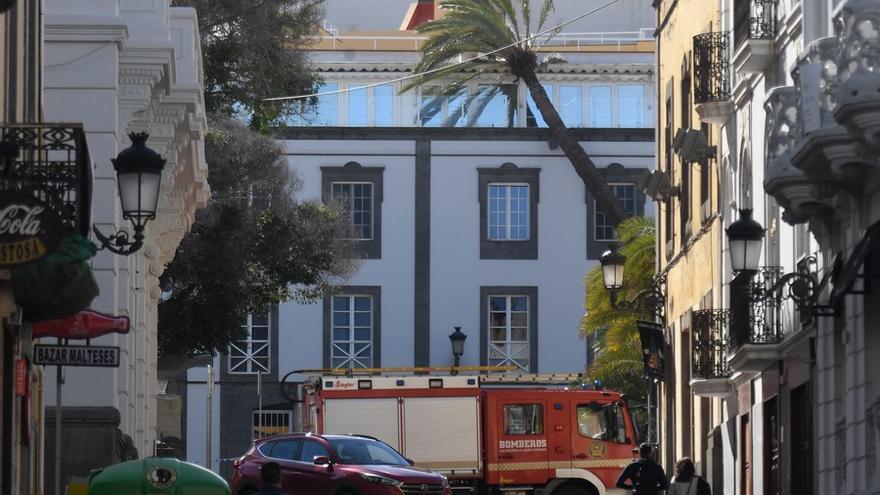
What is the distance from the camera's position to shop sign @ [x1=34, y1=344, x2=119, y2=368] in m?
19.4

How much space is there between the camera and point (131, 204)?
65.2 feet

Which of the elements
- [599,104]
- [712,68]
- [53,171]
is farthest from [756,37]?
[599,104]

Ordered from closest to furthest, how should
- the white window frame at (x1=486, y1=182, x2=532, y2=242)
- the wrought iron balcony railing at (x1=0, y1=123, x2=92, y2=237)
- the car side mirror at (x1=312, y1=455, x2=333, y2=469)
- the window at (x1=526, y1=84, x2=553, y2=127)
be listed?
the wrought iron balcony railing at (x1=0, y1=123, x2=92, y2=237)
the car side mirror at (x1=312, y1=455, x2=333, y2=469)
the window at (x1=526, y1=84, x2=553, y2=127)
the white window frame at (x1=486, y1=182, x2=532, y2=242)

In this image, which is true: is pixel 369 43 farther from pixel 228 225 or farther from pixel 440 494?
pixel 440 494

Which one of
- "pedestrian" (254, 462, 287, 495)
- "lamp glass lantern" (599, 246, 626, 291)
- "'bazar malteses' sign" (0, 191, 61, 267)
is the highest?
"lamp glass lantern" (599, 246, 626, 291)

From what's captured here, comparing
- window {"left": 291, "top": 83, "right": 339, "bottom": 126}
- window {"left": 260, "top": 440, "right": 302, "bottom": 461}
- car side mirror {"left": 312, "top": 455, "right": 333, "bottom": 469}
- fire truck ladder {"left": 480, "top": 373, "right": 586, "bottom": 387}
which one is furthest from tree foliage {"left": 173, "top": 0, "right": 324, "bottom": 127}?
window {"left": 291, "top": 83, "right": 339, "bottom": 126}

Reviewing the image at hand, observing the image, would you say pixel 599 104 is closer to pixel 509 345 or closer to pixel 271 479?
pixel 509 345

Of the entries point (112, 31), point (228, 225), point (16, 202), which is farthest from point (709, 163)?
point (16, 202)

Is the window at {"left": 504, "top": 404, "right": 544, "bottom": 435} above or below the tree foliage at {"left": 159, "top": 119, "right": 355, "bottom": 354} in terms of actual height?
below

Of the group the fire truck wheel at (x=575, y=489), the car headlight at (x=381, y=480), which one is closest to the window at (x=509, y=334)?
the fire truck wheel at (x=575, y=489)

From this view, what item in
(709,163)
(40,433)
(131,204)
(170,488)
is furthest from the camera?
(709,163)

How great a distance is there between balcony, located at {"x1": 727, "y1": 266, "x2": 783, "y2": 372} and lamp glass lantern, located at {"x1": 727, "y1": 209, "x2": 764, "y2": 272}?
1493 millimetres

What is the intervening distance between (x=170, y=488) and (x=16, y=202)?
8.58ft

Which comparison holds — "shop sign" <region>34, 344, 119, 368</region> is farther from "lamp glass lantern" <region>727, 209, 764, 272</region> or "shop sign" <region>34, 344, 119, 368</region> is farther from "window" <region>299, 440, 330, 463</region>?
"window" <region>299, 440, 330, 463</region>
